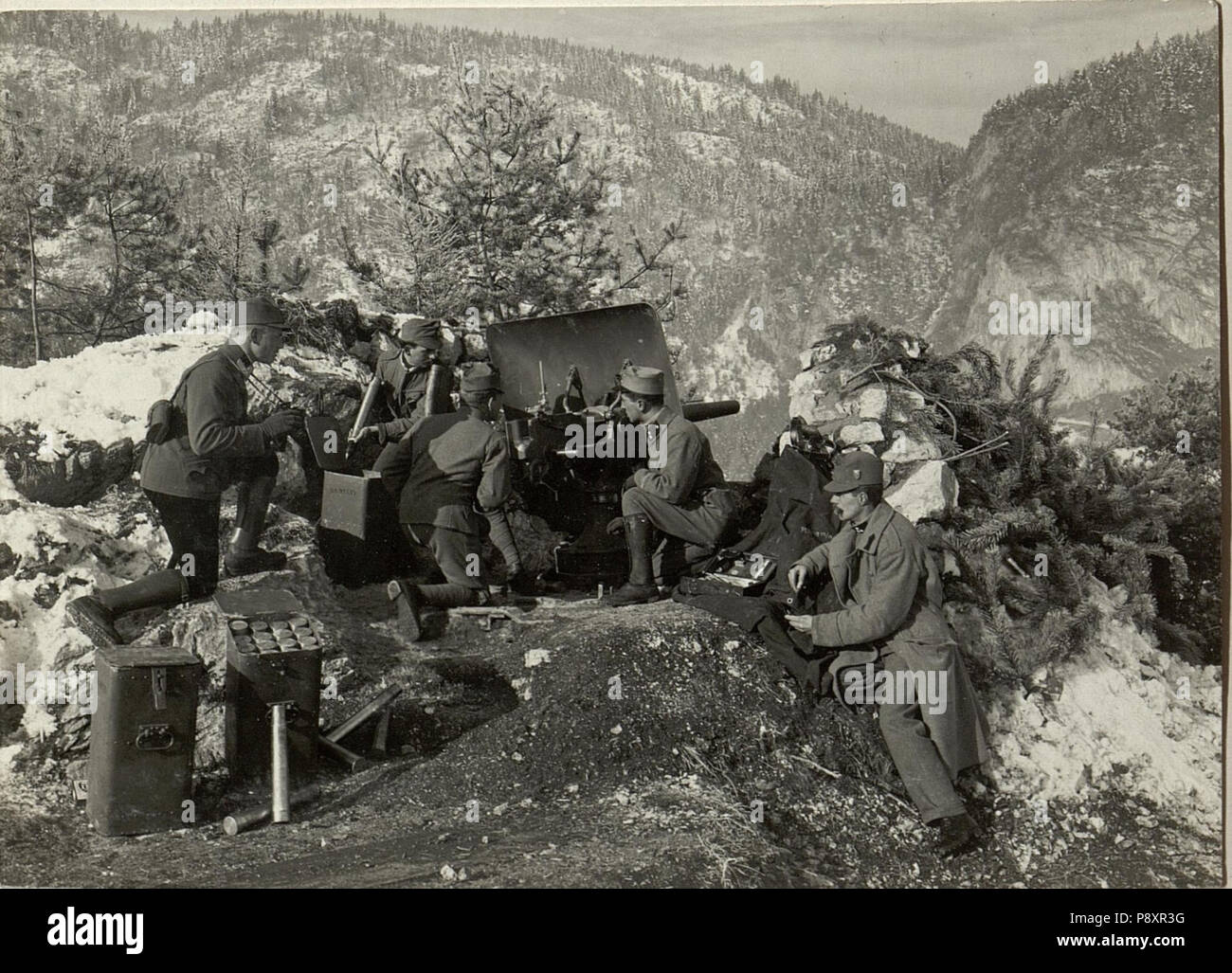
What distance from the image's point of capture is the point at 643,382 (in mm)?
7141

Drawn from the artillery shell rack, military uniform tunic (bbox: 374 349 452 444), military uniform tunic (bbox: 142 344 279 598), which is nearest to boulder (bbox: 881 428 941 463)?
military uniform tunic (bbox: 374 349 452 444)

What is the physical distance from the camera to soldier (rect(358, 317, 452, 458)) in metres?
7.42

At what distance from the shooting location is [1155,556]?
7.17m

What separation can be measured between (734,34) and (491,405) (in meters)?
2.47

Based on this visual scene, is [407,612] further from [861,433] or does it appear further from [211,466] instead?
[861,433]

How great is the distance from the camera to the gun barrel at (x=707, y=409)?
25.6ft

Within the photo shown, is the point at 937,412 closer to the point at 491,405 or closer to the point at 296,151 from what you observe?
the point at 491,405

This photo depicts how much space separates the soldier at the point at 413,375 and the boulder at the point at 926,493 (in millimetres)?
2558

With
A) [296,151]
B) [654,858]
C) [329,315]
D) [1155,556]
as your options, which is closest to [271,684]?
[654,858]

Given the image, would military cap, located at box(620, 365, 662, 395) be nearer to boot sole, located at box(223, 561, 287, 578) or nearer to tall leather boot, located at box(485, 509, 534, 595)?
tall leather boot, located at box(485, 509, 534, 595)

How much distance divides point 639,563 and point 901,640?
1.47m

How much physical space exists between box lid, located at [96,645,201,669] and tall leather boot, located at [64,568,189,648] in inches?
7.3

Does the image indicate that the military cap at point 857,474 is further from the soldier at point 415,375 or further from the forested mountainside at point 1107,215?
the soldier at point 415,375

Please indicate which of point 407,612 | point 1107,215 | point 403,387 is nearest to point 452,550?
point 407,612
